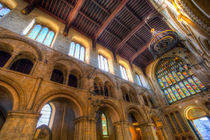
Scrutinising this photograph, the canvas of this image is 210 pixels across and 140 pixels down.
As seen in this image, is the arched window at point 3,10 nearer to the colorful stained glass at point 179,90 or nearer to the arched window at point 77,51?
the arched window at point 77,51

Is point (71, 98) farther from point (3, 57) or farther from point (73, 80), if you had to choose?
point (3, 57)

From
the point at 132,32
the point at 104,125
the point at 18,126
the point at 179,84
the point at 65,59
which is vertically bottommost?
the point at 18,126

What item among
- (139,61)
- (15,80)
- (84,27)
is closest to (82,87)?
(15,80)

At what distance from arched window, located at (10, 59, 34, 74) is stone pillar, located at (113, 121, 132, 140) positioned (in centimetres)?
773

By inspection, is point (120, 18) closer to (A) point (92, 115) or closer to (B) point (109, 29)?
(B) point (109, 29)

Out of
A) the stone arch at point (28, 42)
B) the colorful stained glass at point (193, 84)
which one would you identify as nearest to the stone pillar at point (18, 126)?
the stone arch at point (28, 42)

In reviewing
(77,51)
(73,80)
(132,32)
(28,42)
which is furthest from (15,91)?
(132,32)

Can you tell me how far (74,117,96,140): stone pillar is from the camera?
5.87 m

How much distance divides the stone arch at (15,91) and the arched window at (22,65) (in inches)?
72.8

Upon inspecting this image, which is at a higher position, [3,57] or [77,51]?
[77,51]

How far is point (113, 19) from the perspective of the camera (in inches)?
469

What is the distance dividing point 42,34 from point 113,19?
764 cm

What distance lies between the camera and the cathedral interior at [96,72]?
5.27 meters

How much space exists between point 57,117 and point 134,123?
8.62 m
